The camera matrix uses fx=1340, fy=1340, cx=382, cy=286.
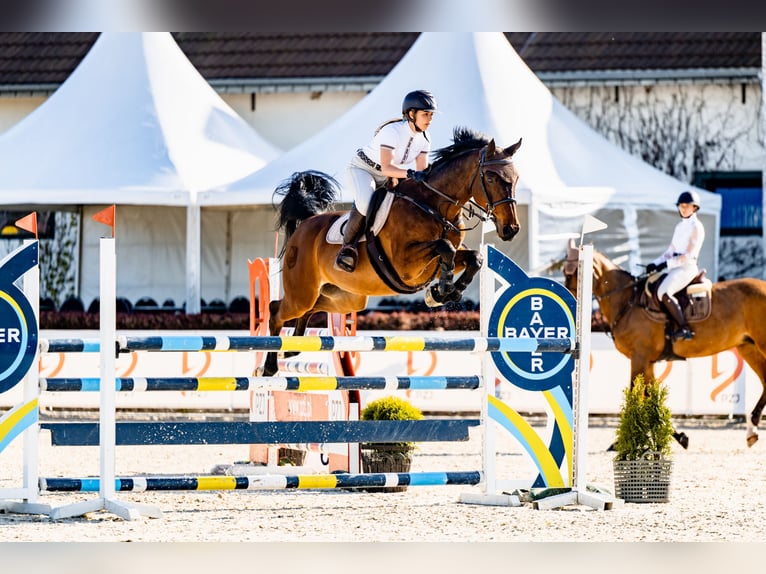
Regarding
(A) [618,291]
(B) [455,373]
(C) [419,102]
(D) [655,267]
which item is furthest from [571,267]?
(C) [419,102]

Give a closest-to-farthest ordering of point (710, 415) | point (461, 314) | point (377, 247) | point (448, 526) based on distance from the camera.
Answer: point (448, 526)
point (377, 247)
point (710, 415)
point (461, 314)

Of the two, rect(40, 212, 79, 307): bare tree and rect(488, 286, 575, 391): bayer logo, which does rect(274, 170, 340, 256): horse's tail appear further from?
rect(40, 212, 79, 307): bare tree

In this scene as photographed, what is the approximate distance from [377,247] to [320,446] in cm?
143

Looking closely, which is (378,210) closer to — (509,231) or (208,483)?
(509,231)

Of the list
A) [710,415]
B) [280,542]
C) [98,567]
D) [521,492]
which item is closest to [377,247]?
[521,492]

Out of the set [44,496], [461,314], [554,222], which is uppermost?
[554,222]

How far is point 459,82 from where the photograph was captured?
14.5 meters

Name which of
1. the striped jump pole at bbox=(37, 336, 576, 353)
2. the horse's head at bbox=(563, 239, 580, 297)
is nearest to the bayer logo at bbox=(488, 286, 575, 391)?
the striped jump pole at bbox=(37, 336, 576, 353)

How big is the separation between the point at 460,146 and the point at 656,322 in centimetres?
433

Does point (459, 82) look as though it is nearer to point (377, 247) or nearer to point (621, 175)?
point (621, 175)

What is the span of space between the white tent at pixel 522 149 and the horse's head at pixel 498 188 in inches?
290

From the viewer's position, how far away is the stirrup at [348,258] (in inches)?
263

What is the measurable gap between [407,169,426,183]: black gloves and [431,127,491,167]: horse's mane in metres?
0.11

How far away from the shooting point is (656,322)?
10.6 meters
